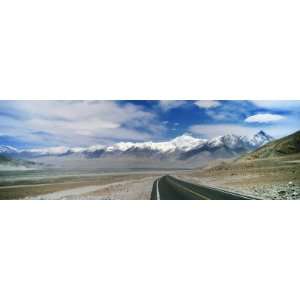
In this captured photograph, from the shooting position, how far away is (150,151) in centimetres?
686

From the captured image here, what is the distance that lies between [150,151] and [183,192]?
126 centimetres

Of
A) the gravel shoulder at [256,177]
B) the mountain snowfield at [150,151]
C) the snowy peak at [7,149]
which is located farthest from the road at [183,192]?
the snowy peak at [7,149]

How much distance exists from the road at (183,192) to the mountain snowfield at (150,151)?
71cm

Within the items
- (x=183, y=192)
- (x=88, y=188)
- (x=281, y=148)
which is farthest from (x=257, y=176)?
(x=88, y=188)

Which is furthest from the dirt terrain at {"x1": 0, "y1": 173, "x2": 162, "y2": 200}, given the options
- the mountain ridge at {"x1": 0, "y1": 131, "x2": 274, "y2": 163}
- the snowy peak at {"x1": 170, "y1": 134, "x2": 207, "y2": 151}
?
the snowy peak at {"x1": 170, "y1": 134, "x2": 207, "y2": 151}

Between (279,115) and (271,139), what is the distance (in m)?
0.59

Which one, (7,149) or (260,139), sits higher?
(260,139)

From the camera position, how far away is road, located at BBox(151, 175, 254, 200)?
6.43 metres

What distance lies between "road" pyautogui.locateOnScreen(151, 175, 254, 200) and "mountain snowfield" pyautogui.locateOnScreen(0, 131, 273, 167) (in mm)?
711

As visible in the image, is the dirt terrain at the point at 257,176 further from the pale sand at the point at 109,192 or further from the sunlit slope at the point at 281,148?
the pale sand at the point at 109,192

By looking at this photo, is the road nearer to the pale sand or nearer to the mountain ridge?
the pale sand

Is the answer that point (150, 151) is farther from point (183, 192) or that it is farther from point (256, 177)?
point (256, 177)

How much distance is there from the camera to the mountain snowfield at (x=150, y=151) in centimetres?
673
